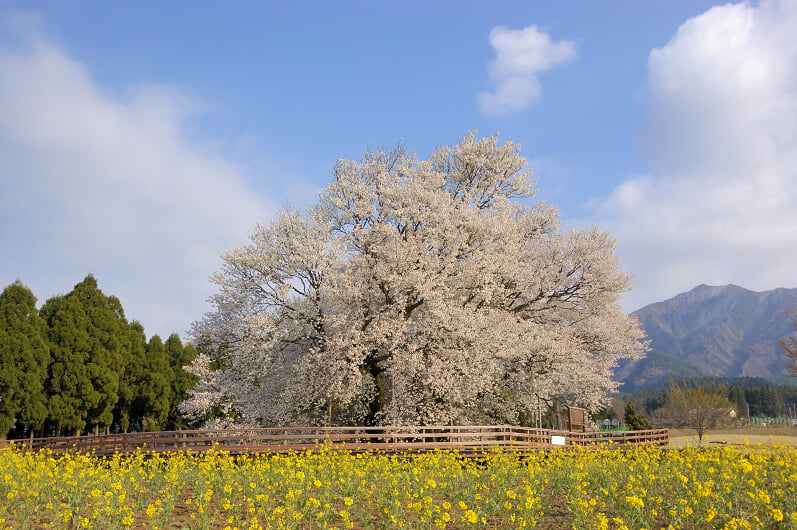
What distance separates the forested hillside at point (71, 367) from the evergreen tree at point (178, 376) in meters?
2.16

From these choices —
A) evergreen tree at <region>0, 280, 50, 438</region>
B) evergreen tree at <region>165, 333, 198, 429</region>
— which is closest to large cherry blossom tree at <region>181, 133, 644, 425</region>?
evergreen tree at <region>0, 280, 50, 438</region>

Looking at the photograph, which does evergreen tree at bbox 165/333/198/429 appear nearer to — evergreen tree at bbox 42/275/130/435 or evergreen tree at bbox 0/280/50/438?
evergreen tree at bbox 42/275/130/435

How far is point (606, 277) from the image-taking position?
1243 inches

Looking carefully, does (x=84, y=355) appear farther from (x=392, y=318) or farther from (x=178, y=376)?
(x=392, y=318)

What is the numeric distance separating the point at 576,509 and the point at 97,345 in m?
36.5

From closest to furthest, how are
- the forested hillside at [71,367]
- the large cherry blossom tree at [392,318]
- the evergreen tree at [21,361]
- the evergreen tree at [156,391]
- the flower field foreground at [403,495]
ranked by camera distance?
the flower field foreground at [403,495] → the large cherry blossom tree at [392,318] → the evergreen tree at [21,361] → the forested hillside at [71,367] → the evergreen tree at [156,391]

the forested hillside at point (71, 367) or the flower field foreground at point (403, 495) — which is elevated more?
the forested hillside at point (71, 367)

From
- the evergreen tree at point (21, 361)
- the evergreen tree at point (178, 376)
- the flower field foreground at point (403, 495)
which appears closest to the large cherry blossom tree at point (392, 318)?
the flower field foreground at point (403, 495)

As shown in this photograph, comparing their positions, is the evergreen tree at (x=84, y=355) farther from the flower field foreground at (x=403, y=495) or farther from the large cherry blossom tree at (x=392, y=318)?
the flower field foreground at (x=403, y=495)

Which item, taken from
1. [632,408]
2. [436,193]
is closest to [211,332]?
[436,193]

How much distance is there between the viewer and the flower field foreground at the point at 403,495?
30.0ft

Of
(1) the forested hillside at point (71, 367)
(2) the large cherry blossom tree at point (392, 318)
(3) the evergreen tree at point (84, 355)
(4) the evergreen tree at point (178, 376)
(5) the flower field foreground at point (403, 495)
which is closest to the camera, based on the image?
(5) the flower field foreground at point (403, 495)

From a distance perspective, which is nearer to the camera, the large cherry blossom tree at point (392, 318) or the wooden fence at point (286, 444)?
the wooden fence at point (286, 444)

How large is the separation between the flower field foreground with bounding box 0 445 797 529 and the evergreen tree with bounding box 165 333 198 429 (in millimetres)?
33820
